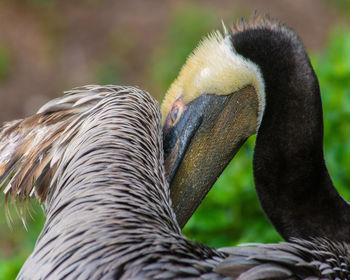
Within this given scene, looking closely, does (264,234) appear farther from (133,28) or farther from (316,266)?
(133,28)

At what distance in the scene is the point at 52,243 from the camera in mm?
2398

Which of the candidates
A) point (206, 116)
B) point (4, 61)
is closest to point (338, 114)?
point (206, 116)

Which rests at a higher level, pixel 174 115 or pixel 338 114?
pixel 338 114

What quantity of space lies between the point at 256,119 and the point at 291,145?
0.23 meters

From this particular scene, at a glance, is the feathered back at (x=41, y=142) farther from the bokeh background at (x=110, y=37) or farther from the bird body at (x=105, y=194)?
the bokeh background at (x=110, y=37)

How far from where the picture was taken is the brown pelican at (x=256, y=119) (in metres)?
3.10

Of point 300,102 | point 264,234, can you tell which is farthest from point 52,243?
point 264,234

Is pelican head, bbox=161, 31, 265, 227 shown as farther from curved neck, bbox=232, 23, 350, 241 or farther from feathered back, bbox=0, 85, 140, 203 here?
feathered back, bbox=0, 85, 140, 203

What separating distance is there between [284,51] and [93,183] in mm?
1257

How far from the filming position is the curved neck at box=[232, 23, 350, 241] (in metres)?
3.14

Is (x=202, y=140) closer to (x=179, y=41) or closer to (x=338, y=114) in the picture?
(x=338, y=114)

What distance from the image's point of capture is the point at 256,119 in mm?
3281

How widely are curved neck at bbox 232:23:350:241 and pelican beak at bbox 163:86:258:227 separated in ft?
0.46

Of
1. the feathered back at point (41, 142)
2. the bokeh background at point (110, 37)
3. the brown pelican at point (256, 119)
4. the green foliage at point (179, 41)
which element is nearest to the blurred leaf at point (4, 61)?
the bokeh background at point (110, 37)
